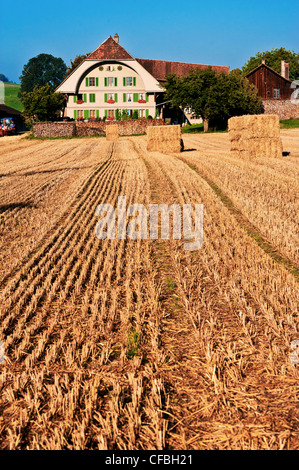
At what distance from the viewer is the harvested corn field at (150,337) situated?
315 centimetres

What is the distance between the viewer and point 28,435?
3.16 meters

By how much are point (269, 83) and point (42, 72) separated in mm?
78816

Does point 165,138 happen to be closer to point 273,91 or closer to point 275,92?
point 273,91

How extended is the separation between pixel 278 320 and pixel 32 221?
639cm

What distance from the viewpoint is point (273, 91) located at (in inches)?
2458

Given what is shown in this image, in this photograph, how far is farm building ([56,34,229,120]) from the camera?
56.0 metres

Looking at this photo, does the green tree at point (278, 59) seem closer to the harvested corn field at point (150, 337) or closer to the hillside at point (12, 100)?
the hillside at point (12, 100)

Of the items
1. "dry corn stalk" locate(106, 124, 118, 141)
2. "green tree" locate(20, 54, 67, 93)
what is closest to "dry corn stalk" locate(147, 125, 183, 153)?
"dry corn stalk" locate(106, 124, 118, 141)

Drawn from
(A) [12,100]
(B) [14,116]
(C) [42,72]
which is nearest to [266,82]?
(B) [14,116]

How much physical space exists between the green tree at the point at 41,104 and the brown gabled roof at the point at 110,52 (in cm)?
893

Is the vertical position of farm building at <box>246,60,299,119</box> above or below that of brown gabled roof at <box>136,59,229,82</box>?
below

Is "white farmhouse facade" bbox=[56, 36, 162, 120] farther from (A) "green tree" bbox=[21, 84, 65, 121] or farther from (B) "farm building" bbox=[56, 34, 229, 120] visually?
(A) "green tree" bbox=[21, 84, 65, 121]

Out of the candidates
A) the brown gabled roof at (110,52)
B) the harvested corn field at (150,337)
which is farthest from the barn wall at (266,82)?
the harvested corn field at (150,337)
